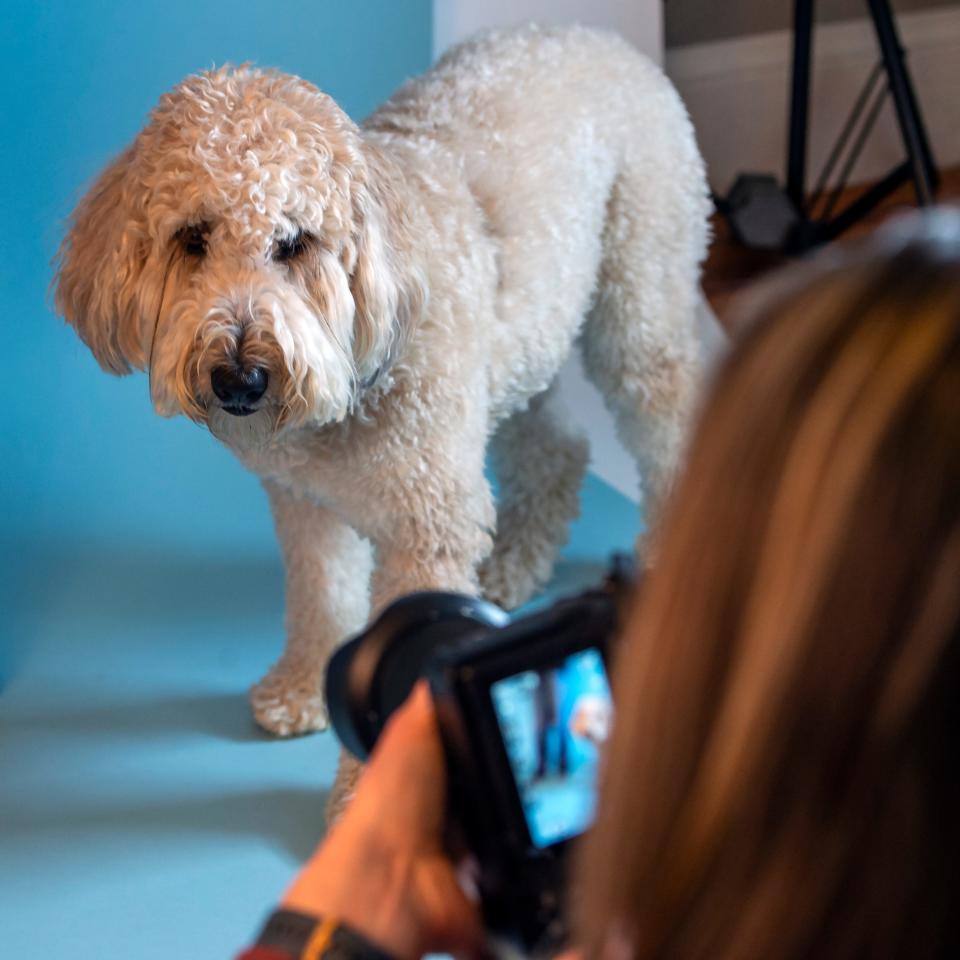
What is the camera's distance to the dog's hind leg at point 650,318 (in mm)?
1786

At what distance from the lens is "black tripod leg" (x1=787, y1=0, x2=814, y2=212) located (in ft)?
8.40

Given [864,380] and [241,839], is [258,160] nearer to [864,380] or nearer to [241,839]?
[241,839]

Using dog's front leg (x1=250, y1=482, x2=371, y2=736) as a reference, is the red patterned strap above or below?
above

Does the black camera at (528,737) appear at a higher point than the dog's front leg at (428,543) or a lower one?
higher

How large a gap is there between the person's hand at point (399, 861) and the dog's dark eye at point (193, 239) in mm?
773

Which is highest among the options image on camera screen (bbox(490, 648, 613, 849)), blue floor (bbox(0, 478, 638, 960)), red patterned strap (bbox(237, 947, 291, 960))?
image on camera screen (bbox(490, 648, 613, 849))

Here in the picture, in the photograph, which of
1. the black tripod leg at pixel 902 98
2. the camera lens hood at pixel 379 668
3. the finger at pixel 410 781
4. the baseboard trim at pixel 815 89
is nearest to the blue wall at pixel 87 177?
the black tripod leg at pixel 902 98

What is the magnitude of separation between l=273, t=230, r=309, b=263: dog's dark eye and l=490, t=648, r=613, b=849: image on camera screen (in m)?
0.75

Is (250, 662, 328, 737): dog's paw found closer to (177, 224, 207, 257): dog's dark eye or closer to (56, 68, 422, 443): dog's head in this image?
(56, 68, 422, 443): dog's head

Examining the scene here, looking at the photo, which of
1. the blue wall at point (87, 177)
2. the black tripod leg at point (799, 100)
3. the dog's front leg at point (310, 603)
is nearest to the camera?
the dog's front leg at point (310, 603)

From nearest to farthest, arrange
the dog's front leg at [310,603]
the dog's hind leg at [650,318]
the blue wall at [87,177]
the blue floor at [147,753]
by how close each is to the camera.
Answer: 1. the blue floor at [147,753]
2. the dog's front leg at [310,603]
3. the dog's hind leg at [650,318]
4. the blue wall at [87,177]

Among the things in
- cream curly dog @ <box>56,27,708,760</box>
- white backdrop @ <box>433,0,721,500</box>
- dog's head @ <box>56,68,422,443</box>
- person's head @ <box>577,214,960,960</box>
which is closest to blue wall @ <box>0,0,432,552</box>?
white backdrop @ <box>433,0,721,500</box>

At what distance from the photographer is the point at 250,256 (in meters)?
1.30

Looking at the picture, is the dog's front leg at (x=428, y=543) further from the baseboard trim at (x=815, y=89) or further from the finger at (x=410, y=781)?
the baseboard trim at (x=815, y=89)
